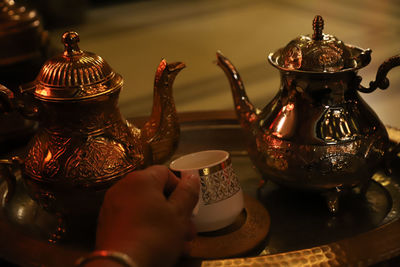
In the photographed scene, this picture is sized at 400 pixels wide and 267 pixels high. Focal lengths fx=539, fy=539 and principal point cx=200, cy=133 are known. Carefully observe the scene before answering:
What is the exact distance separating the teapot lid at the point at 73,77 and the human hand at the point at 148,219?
14 cm

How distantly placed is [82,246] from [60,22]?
93.0 inches

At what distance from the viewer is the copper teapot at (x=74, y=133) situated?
26.7 inches

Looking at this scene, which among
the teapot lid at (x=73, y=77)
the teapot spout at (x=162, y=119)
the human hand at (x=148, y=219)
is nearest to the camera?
the human hand at (x=148, y=219)

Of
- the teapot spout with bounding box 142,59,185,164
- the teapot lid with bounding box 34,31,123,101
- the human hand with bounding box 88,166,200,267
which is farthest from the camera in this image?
the teapot spout with bounding box 142,59,185,164

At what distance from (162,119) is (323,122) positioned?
23cm

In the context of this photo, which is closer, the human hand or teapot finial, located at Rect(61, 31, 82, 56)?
the human hand

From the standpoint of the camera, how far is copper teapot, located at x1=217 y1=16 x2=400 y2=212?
0.72 m

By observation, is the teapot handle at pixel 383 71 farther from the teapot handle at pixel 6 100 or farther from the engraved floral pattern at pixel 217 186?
the teapot handle at pixel 6 100

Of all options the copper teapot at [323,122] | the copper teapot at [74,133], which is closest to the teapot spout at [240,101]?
the copper teapot at [323,122]

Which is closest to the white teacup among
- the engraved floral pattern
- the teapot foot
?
the engraved floral pattern

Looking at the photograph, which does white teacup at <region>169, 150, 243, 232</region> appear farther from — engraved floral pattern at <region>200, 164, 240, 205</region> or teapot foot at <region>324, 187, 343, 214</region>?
teapot foot at <region>324, 187, 343, 214</region>

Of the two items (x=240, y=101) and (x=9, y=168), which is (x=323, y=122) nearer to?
(x=240, y=101)

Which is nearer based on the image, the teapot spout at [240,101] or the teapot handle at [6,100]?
the teapot handle at [6,100]

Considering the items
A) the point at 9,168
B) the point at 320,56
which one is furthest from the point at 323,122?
the point at 9,168
